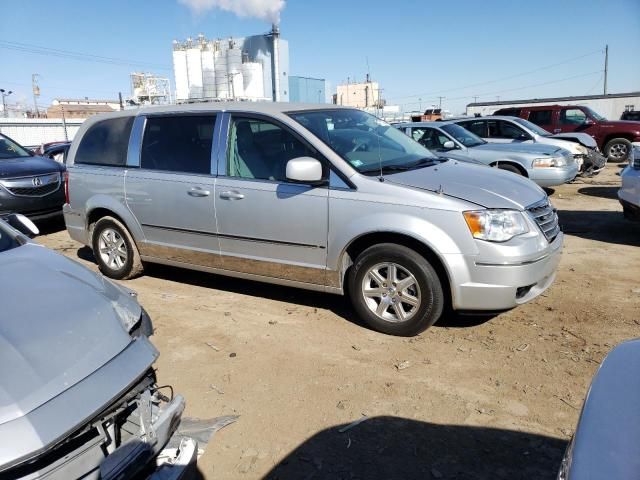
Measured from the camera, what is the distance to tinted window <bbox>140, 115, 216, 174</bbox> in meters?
4.94

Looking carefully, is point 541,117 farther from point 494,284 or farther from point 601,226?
point 494,284

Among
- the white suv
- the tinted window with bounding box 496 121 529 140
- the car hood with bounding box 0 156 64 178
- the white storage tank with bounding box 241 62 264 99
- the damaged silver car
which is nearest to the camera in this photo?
the damaged silver car

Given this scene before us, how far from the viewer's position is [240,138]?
188 inches

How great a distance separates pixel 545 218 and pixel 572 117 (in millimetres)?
14711

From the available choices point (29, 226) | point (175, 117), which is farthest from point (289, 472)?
point (175, 117)

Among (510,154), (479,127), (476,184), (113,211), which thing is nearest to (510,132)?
(479,127)

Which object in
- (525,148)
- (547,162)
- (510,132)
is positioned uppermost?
(510,132)

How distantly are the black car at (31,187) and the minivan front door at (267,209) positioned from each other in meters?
5.19

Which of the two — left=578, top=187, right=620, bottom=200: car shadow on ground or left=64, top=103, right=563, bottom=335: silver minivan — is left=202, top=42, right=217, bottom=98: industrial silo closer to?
left=578, top=187, right=620, bottom=200: car shadow on ground

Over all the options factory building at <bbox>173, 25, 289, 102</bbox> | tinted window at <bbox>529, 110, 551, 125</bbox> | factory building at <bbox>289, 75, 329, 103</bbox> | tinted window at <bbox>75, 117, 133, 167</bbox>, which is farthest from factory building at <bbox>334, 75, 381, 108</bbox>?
tinted window at <bbox>75, 117, 133, 167</bbox>

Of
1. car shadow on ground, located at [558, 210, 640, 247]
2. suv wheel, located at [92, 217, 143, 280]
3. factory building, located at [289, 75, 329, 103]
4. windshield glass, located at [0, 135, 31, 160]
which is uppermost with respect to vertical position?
factory building, located at [289, 75, 329, 103]

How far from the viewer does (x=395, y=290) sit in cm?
409

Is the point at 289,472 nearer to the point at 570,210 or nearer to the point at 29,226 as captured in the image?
the point at 29,226

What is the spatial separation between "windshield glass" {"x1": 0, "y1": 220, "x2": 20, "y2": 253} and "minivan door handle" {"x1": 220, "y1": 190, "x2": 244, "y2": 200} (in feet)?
6.20
